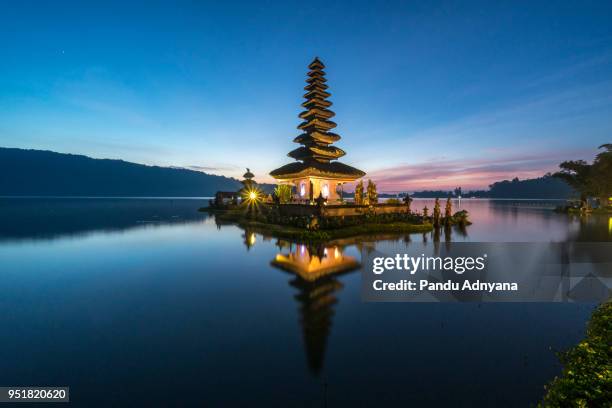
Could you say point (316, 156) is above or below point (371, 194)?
above

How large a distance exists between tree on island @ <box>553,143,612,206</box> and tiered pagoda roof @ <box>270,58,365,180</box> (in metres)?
46.8

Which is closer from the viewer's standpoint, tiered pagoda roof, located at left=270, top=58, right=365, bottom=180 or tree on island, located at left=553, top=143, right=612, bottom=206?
tiered pagoda roof, located at left=270, top=58, right=365, bottom=180

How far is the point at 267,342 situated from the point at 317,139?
28471 mm

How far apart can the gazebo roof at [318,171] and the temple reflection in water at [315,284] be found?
12842 mm

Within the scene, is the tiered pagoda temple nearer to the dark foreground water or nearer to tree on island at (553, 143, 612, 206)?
the dark foreground water

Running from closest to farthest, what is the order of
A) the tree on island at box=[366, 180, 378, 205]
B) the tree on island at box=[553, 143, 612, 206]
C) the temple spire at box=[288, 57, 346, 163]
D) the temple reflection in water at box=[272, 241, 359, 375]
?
the temple reflection in water at box=[272, 241, 359, 375] → the tree on island at box=[366, 180, 378, 205] → the temple spire at box=[288, 57, 346, 163] → the tree on island at box=[553, 143, 612, 206]

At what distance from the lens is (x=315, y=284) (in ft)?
32.3

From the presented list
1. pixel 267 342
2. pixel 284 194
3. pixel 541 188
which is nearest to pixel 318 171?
pixel 284 194

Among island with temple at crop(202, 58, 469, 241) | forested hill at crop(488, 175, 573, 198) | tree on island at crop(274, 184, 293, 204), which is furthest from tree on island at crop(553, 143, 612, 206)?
forested hill at crop(488, 175, 573, 198)

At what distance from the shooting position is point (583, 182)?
51156 millimetres

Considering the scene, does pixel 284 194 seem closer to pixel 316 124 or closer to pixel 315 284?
pixel 316 124

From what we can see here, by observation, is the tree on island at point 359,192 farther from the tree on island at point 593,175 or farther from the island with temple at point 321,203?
the tree on island at point 593,175

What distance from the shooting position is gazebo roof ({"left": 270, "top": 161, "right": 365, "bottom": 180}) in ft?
93.6

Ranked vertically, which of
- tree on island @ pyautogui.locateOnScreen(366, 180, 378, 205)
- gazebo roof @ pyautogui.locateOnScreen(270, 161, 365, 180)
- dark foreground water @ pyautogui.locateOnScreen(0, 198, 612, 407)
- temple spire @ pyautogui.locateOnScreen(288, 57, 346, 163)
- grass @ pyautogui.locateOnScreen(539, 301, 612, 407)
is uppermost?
temple spire @ pyautogui.locateOnScreen(288, 57, 346, 163)
